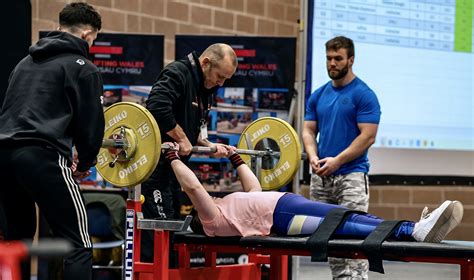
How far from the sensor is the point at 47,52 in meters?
3.08

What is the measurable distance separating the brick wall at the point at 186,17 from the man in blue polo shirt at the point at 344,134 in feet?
7.07

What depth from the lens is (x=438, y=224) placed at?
10.8 ft

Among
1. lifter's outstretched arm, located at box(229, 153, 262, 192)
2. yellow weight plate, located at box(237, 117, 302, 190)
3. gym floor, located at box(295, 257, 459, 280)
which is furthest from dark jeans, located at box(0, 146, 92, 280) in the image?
gym floor, located at box(295, 257, 459, 280)

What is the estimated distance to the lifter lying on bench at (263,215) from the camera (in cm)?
346

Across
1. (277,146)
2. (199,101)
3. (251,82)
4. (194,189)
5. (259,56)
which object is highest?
(259,56)

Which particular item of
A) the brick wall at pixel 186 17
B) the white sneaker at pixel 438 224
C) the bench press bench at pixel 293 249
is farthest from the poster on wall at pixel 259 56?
the white sneaker at pixel 438 224

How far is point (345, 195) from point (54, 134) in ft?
6.11

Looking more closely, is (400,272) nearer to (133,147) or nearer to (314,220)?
(314,220)

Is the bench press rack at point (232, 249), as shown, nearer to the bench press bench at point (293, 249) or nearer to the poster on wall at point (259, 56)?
the bench press bench at point (293, 249)

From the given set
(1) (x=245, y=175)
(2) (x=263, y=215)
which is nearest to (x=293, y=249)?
(2) (x=263, y=215)

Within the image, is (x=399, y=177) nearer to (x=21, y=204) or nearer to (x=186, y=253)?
(x=186, y=253)

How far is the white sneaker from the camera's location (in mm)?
3281

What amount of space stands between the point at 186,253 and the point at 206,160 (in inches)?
56.5

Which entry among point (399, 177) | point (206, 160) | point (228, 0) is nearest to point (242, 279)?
point (206, 160)
